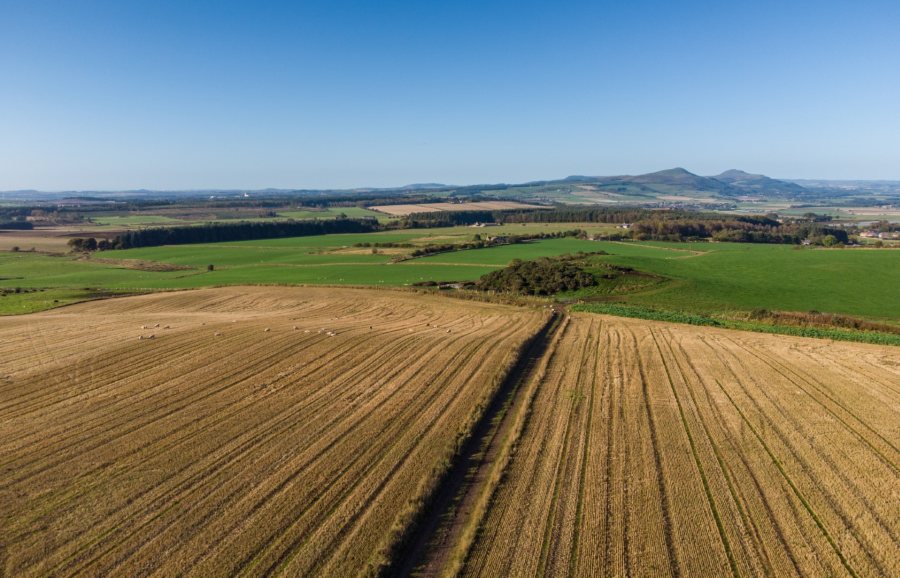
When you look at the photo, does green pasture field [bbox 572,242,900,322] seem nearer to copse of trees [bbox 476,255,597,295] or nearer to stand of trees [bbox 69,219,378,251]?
copse of trees [bbox 476,255,597,295]

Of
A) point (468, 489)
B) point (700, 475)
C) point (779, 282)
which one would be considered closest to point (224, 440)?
point (468, 489)

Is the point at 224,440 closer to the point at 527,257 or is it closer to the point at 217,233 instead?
the point at 527,257

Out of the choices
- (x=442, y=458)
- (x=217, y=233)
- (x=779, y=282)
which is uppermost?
(x=217, y=233)

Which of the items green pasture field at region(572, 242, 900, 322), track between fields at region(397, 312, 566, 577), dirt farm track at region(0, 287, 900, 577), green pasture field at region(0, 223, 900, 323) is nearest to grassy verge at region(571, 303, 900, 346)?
green pasture field at region(0, 223, 900, 323)

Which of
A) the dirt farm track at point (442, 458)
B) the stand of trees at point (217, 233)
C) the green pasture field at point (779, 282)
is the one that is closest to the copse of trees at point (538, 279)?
the green pasture field at point (779, 282)

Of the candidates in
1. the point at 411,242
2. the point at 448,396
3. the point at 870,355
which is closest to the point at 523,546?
the point at 448,396

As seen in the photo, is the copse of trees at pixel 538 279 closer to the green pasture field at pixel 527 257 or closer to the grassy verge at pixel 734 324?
the green pasture field at pixel 527 257

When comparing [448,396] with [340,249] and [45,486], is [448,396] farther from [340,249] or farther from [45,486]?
[340,249]
